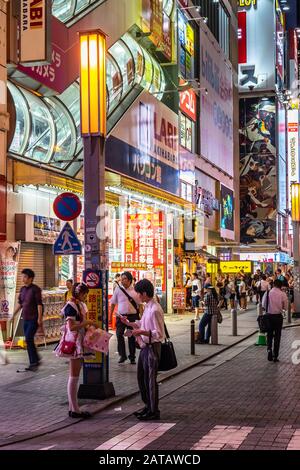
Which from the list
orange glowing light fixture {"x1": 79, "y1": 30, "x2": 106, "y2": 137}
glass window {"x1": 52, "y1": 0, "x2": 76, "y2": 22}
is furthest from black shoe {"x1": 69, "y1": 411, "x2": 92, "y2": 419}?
glass window {"x1": 52, "y1": 0, "x2": 76, "y2": 22}

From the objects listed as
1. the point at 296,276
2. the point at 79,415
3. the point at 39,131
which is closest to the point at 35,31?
the point at 39,131

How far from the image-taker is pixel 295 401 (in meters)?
10.8

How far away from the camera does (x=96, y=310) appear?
11.0m

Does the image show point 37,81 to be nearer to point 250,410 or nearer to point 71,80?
point 71,80

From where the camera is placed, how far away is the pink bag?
9.95m

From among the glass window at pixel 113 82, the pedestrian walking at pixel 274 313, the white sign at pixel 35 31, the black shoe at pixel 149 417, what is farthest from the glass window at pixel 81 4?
the black shoe at pixel 149 417

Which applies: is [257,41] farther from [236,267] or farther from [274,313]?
[274,313]

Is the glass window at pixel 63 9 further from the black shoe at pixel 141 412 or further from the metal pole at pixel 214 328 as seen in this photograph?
the black shoe at pixel 141 412

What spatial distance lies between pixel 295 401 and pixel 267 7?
61796mm

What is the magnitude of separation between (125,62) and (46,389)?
1706cm

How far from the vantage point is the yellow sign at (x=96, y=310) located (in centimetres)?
1102

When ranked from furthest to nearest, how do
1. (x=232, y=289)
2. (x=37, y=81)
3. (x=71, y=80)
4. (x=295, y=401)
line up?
(x=232, y=289) → (x=71, y=80) → (x=37, y=81) → (x=295, y=401)

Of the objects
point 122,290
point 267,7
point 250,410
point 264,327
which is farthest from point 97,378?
point 267,7

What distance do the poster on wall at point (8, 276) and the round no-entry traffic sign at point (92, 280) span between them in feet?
16.4
